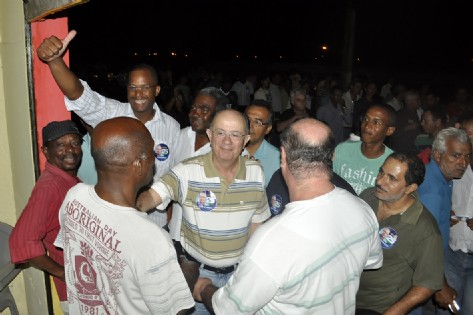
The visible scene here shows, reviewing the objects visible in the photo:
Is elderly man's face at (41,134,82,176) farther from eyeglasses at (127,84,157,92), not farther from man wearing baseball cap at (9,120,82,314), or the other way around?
eyeglasses at (127,84,157,92)

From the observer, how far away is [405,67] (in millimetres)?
31078

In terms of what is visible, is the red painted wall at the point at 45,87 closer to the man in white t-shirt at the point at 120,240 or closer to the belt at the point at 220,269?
the man in white t-shirt at the point at 120,240

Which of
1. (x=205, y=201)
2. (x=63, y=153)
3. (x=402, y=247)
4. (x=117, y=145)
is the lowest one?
(x=402, y=247)

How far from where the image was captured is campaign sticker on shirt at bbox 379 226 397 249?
2930 millimetres

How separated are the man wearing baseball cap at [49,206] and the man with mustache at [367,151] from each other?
2.46 meters

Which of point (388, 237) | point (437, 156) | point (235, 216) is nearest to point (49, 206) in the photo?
point (235, 216)

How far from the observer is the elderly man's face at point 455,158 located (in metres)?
3.66

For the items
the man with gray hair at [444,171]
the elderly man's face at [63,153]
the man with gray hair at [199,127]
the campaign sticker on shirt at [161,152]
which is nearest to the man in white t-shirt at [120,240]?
the elderly man's face at [63,153]

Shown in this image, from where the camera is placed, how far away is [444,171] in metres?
3.71

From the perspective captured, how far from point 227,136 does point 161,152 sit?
3.07 feet

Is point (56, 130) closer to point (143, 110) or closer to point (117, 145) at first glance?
point (143, 110)

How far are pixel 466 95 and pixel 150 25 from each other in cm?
2324

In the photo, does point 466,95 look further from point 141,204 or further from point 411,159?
point 141,204

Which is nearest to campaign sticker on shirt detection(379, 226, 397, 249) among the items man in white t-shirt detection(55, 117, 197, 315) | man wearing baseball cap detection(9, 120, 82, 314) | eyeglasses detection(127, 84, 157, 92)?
man in white t-shirt detection(55, 117, 197, 315)
